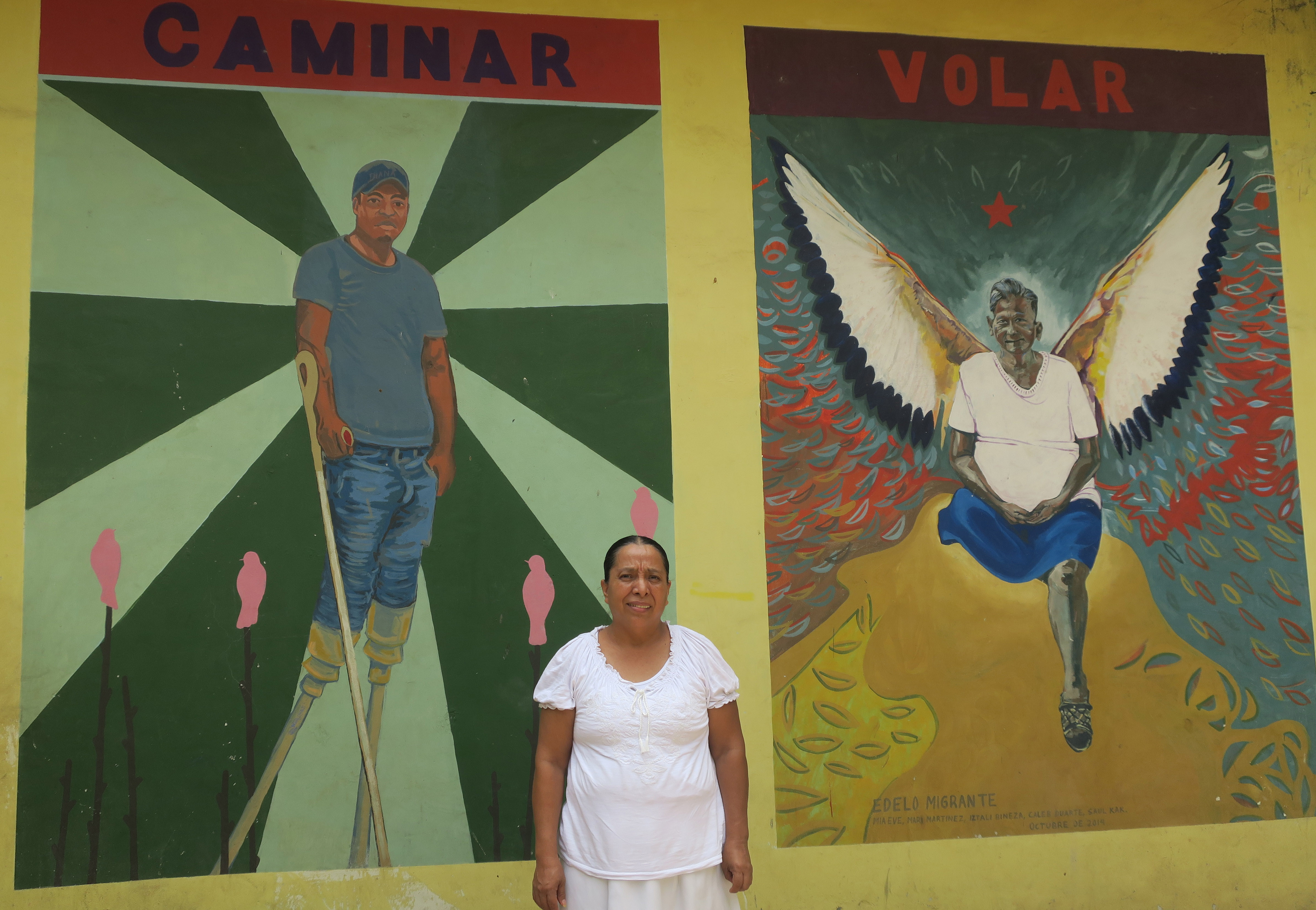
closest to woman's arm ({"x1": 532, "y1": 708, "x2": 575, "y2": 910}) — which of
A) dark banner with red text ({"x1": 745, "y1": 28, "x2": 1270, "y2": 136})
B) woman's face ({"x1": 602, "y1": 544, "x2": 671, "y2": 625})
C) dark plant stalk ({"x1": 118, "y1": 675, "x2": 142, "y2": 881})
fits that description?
woman's face ({"x1": 602, "y1": 544, "x2": 671, "y2": 625})

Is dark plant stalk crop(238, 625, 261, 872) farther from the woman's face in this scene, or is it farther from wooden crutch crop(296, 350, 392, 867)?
the woman's face

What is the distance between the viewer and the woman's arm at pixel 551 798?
2908mm

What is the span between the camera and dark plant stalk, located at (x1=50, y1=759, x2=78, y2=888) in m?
3.82

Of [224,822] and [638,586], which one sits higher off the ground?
[638,586]

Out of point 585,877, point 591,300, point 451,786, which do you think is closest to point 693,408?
point 591,300

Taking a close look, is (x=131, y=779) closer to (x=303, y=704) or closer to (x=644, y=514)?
(x=303, y=704)

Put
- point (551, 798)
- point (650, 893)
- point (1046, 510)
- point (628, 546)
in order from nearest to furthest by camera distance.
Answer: point (650, 893) → point (551, 798) → point (628, 546) → point (1046, 510)

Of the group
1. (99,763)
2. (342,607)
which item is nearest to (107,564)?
(99,763)

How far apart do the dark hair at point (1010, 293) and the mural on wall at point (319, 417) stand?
1441 mm

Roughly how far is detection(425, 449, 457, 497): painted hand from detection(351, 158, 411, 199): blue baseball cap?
1060 mm

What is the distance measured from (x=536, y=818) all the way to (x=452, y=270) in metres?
2.26

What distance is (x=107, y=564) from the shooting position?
156 inches

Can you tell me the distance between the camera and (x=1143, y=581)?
4.57 metres

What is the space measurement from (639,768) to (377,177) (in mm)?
2645
